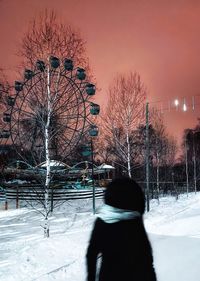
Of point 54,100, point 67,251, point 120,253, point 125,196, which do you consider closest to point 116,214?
point 125,196

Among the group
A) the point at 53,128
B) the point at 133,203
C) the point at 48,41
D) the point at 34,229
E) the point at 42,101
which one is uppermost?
the point at 48,41

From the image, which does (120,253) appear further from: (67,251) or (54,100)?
(54,100)

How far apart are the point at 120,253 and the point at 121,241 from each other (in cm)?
9

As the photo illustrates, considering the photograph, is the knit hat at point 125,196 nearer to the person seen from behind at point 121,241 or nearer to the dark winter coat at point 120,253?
the person seen from behind at point 121,241

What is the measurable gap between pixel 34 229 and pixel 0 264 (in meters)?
5.24

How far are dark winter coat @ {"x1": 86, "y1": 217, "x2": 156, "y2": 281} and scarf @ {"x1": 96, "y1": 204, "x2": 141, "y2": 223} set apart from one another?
29 millimetres

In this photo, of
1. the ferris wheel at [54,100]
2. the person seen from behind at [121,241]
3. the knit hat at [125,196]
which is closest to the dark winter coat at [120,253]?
the person seen from behind at [121,241]

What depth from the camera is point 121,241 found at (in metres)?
2.92

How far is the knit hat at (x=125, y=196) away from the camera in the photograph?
296cm

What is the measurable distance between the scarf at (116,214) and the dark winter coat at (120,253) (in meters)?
0.03

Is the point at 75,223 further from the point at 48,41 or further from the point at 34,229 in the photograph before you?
the point at 48,41

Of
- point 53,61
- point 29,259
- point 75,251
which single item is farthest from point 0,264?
point 53,61

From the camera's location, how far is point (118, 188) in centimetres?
298

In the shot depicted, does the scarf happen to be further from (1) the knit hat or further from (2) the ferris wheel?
(2) the ferris wheel
